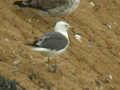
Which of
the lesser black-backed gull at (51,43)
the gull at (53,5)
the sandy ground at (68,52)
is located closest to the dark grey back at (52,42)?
the lesser black-backed gull at (51,43)

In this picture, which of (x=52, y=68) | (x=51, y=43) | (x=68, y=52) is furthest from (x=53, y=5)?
(x=51, y=43)

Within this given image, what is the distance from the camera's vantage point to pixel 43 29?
7.20 metres

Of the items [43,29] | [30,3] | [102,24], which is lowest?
[102,24]

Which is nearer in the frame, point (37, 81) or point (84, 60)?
point (37, 81)

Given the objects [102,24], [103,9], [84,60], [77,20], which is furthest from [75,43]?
[103,9]

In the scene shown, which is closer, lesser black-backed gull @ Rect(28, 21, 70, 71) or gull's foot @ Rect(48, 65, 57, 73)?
lesser black-backed gull @ Rect(28, 21, 70, 71)

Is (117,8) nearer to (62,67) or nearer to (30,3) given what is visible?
(30,3)

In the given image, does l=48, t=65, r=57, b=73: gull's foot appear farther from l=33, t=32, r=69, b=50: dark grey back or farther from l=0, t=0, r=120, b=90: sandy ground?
l=33, t=32, r=69, b=50: dark grey back

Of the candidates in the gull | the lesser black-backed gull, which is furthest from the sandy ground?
the lesser black-backed gull

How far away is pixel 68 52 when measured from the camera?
22.0ft

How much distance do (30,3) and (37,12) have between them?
0.54 meters

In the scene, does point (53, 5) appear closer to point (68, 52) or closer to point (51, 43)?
point (68, 52)

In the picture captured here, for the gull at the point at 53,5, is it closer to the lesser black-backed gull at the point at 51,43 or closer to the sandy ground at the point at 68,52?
the sandy ground at the point at 68,52

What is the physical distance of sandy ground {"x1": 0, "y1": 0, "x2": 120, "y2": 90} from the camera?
528 cm
